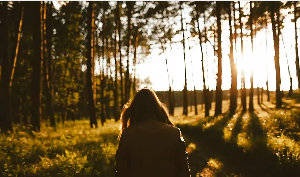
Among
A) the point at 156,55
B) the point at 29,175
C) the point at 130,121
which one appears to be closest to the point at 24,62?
the point at 156,55

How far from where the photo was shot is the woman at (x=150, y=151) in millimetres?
2738

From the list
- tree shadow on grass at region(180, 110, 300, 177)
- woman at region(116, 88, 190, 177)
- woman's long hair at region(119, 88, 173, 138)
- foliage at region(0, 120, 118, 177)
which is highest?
woman's long hair at region(119, 88, 173, 138)

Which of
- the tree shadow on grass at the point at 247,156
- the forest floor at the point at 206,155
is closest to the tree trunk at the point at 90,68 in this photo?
the forest floor at the point at 206,155

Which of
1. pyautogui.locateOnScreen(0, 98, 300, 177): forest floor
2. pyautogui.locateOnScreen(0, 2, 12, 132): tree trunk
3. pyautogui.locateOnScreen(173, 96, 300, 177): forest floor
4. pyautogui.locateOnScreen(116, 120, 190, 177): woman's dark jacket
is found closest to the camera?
pyautogui.locateOnScreen(116, 120, 190, 177): woman's dark jacket

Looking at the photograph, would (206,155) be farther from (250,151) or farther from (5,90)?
(5,90)

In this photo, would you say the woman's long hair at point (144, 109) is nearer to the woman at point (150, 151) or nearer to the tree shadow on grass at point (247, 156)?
the woman at point (150, 151)

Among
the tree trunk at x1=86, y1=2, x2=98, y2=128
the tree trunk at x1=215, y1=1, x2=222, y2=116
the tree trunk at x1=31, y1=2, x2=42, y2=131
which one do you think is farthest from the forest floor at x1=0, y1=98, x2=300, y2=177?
the tree trunk at x1=215, y1=1, x2=222, y2=116

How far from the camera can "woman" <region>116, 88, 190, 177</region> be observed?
2.74 m

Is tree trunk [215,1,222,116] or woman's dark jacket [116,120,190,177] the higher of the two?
tree trunk [215,1,222,116]

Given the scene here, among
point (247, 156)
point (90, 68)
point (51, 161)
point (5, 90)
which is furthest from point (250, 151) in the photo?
point (90, 68)

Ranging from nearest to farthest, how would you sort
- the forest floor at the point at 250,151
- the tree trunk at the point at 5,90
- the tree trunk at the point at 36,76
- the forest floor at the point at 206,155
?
1. the forest floor at the point at 206,155
2. the forest floor at the point at 250,151
3. the tree trunk at the point at 5,90
4. the tree trunk at the point at 36,76

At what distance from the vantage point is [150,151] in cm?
275

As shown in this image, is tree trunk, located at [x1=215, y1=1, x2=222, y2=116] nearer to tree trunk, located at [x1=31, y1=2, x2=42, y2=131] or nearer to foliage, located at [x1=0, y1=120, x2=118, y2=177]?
tree trunk, located at [x1=31, y1=2, x2=42, y2=131]

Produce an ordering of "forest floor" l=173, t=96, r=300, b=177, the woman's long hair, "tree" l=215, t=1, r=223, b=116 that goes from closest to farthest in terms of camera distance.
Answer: the woman's long hair, "forest floor" l=173, t=96, r=300, b=177, "tree" l=215, t=1, r=223, b=116
